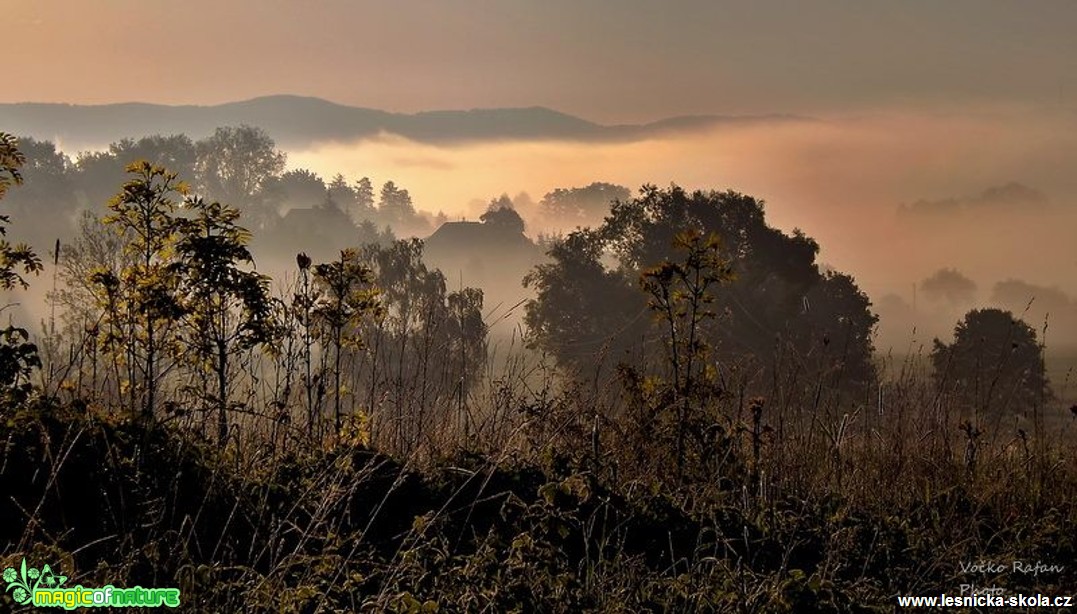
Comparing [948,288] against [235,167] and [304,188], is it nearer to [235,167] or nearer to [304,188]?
[304,188]

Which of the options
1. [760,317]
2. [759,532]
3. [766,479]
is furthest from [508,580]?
[760,317]

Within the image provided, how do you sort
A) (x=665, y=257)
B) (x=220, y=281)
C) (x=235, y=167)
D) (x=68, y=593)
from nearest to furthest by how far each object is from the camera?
1. (x=68, y=593)
2. (x=220, y=281)
3. (x=665, y=257)
4. (x=235, y=167)

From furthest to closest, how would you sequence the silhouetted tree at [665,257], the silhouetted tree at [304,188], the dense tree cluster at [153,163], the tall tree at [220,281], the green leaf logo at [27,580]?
the silhouetted tree at [304,188] < the dense tree cluster at [153,163] < the silhouetted tree at [665,257] < the tall tree at [220,281] < the green leaf logo at [27,580]

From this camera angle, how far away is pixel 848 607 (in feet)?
13.6

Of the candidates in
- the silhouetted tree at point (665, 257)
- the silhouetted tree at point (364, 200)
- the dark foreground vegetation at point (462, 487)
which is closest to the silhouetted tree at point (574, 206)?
the silhouetted tree at point (364, 200)

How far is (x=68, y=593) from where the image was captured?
11.8 ft

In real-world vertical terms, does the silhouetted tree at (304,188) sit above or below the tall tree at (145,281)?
above

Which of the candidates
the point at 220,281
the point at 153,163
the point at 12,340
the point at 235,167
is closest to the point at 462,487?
the point at 220,281

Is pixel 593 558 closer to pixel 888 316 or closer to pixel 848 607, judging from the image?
pixel 848 607

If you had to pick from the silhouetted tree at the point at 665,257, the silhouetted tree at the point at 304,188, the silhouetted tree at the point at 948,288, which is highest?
the silhouetted tree at the point at 304,188

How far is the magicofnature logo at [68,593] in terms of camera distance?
3.55 meters

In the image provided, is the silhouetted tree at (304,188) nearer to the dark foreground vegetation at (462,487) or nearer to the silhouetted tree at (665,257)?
the silhouetted tree at (665,257)

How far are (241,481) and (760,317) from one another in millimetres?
32359

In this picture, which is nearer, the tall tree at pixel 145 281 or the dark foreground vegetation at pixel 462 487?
the dark foreground vegetation at pixel 462 487
